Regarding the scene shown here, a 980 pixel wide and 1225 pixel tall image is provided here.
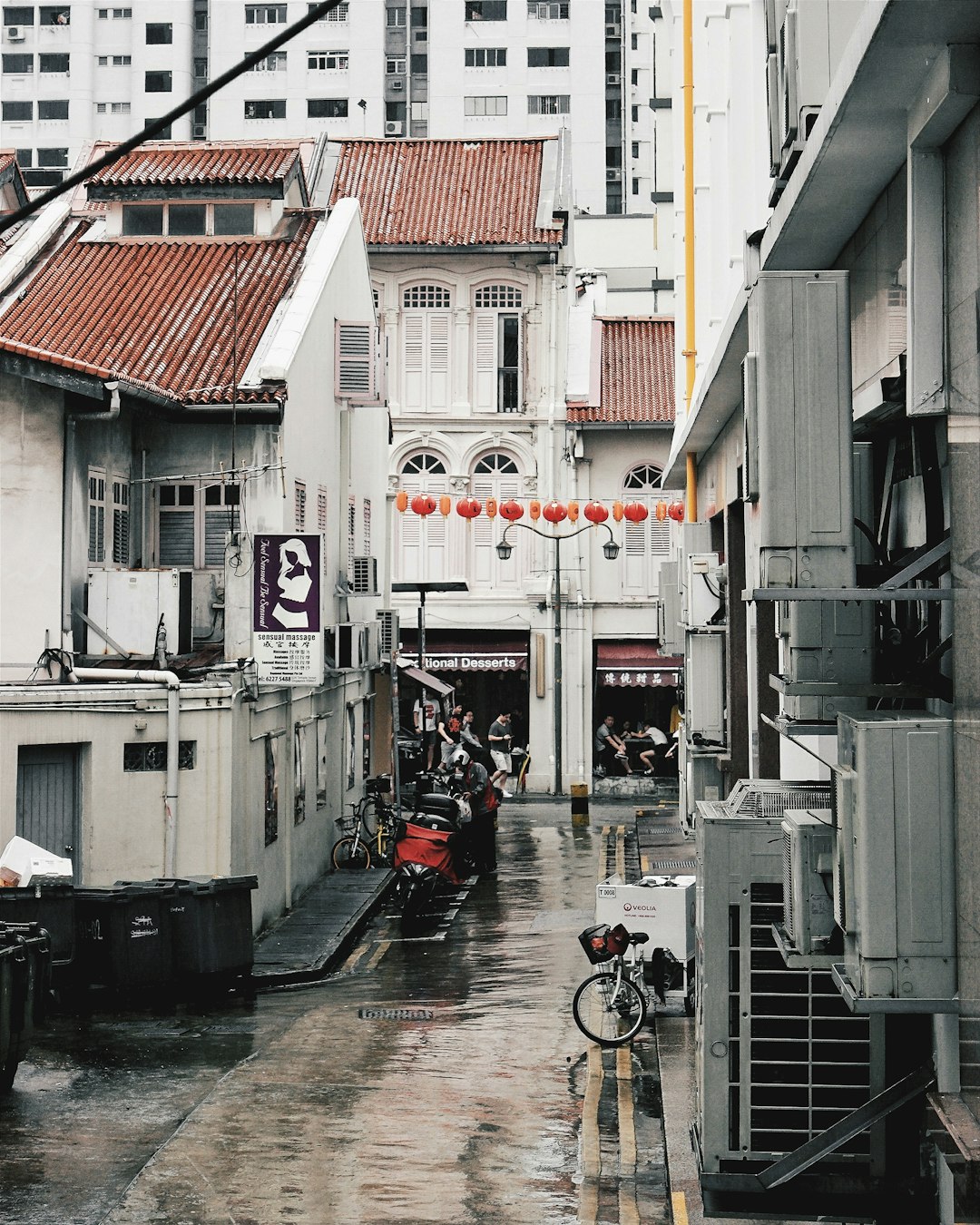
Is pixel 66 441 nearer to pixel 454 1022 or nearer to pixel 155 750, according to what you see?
pixel 155 750

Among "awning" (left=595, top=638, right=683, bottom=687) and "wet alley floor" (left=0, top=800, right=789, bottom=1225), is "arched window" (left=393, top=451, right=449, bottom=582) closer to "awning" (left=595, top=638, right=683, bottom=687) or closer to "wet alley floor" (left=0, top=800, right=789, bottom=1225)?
"awning" (left=595, top=638, right=683, bottom=687)

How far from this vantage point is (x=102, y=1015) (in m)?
16.4

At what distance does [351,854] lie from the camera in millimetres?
26125

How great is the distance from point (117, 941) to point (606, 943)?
17.0ft

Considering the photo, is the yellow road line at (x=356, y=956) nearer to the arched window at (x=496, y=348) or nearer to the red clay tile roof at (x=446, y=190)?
the arched window at (x=496, y=348)

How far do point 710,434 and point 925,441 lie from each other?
11.3m

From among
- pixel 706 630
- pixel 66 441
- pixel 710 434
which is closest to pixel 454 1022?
pixel 706 630

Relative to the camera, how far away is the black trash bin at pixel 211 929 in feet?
55.9

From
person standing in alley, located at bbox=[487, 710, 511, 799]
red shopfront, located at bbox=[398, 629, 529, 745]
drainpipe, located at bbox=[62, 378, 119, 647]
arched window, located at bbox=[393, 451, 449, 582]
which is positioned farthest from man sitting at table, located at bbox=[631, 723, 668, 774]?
drainpipe, located at bbox=[62, 378, 119, 647]

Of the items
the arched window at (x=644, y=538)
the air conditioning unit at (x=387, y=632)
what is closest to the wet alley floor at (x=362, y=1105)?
the air conditioning unit at (x=387, y=632)

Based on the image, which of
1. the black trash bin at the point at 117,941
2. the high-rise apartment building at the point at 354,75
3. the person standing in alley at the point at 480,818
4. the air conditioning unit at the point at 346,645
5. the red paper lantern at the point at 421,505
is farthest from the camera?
the high-rise apartment building at the point at 354,75

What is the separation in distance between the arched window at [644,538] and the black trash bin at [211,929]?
72.4 ft

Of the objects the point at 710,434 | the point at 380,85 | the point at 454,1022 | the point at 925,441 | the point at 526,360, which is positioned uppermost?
the point at 380,85

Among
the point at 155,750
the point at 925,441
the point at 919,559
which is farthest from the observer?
the point at 155,750
